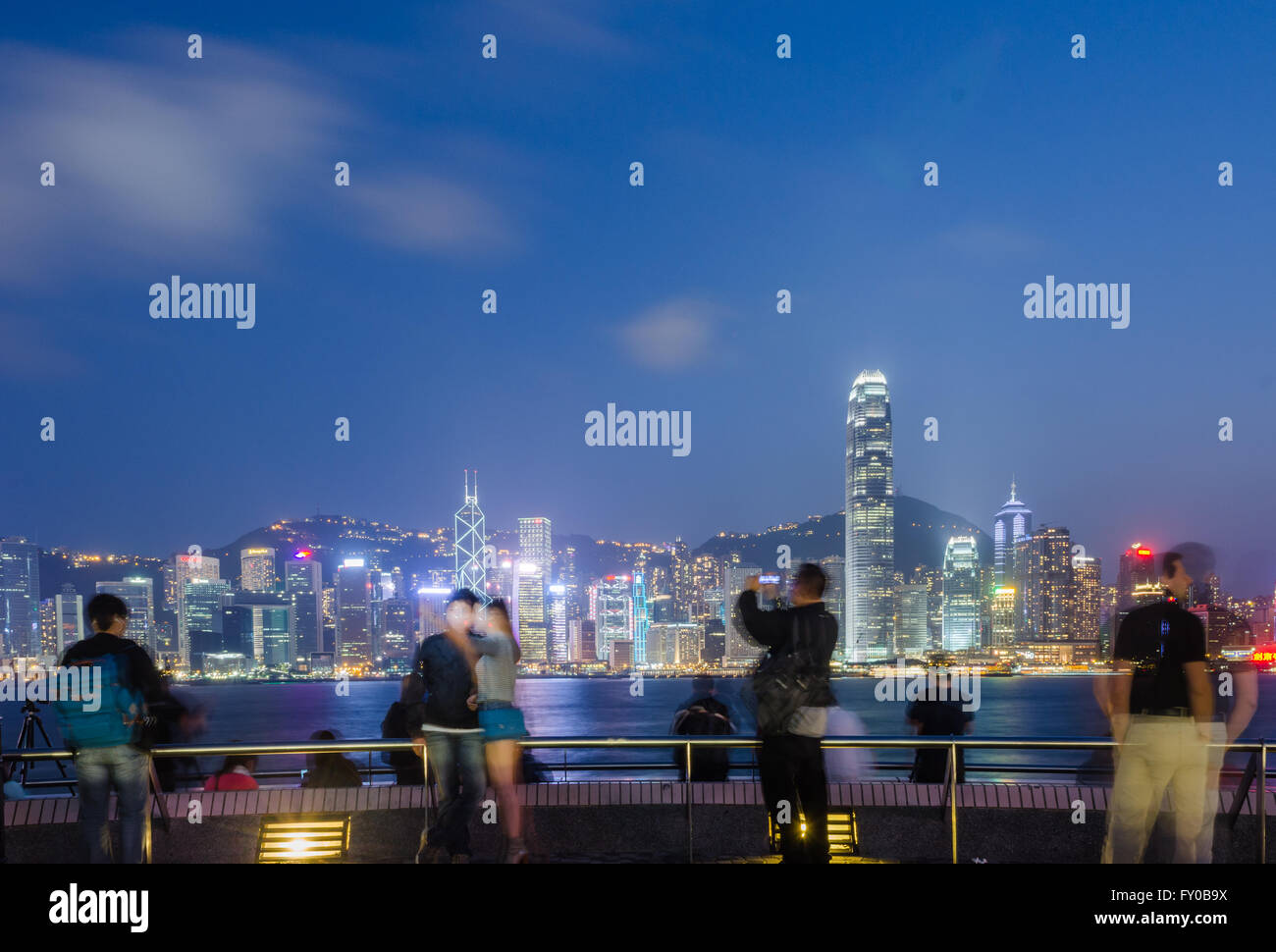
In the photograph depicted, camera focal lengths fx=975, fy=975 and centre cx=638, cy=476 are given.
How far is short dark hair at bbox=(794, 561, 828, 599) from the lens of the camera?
5.41m

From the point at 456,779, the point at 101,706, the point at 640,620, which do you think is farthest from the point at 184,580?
the point at 101,706

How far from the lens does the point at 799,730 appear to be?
17.3 feet

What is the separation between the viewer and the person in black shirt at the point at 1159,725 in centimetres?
486

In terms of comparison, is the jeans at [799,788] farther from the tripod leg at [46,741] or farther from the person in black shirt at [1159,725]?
the tripod leg at [46,741]

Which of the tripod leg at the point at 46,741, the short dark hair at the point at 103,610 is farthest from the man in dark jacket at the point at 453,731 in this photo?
the tripod leg at the point at 46,741

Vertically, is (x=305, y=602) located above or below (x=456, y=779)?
below

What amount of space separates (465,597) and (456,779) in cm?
119

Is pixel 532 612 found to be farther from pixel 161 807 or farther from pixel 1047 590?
pixel 161 807

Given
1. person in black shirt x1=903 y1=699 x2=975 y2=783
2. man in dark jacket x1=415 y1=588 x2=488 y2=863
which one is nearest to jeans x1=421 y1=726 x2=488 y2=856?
man in dark jacket x1=415 y1=588 x2=488 y2=863

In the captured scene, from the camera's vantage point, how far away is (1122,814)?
16.4 feet

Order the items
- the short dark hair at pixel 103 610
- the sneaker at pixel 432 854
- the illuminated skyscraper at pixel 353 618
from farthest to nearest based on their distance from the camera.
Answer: the illuminated skyscraper at pixel 353 618, the sneaker at pixel 432 854, the short dark hair at pixel 103 610

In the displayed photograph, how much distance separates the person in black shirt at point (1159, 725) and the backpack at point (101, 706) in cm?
531

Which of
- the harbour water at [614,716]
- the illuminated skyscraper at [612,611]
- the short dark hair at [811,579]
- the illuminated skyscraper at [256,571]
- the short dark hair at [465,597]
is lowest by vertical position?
the harbour water at [614,716]

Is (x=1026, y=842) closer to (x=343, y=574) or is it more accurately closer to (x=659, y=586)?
(x=659, y=586)
